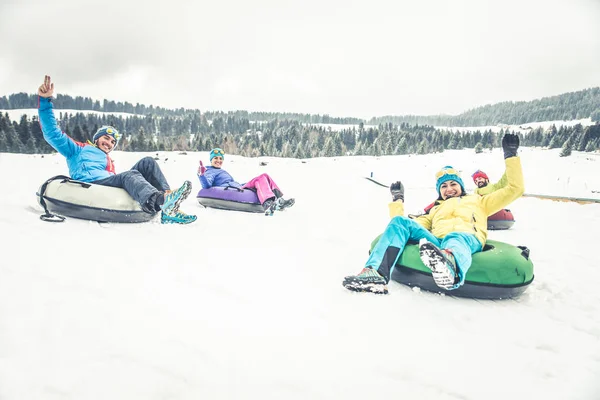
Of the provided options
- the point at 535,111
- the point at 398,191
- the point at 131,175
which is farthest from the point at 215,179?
the point at 535,111

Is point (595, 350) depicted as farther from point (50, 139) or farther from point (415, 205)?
point (415, 205)

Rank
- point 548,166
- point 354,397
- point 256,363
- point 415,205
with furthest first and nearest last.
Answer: point 548,166, point 415,205, point 256,363, point 354,397

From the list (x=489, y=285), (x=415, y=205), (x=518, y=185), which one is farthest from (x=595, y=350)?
(x=415, y=205)

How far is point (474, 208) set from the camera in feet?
10.0

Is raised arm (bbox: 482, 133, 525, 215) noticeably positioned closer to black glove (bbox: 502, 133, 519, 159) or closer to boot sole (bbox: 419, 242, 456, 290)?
black glove (bbox: 502, 133, 519, 159)

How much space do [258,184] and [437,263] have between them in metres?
4.31

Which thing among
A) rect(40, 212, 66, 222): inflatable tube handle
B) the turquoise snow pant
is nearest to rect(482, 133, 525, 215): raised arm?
the turquoise snow pant

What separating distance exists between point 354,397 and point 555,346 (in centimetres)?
146

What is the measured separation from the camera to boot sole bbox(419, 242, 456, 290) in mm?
2227

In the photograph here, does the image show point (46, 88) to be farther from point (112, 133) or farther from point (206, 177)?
point (206, 177)

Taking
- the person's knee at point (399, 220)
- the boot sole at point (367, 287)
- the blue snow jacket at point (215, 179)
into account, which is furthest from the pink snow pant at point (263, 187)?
the boot sole at point (367, 287)

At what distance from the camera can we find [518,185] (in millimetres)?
2826

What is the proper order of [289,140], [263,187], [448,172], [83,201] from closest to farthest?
[448,172] < [83,201] < [263,187] < [289,140]

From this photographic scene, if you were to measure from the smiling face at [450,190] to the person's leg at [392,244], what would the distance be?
87 centimetres
